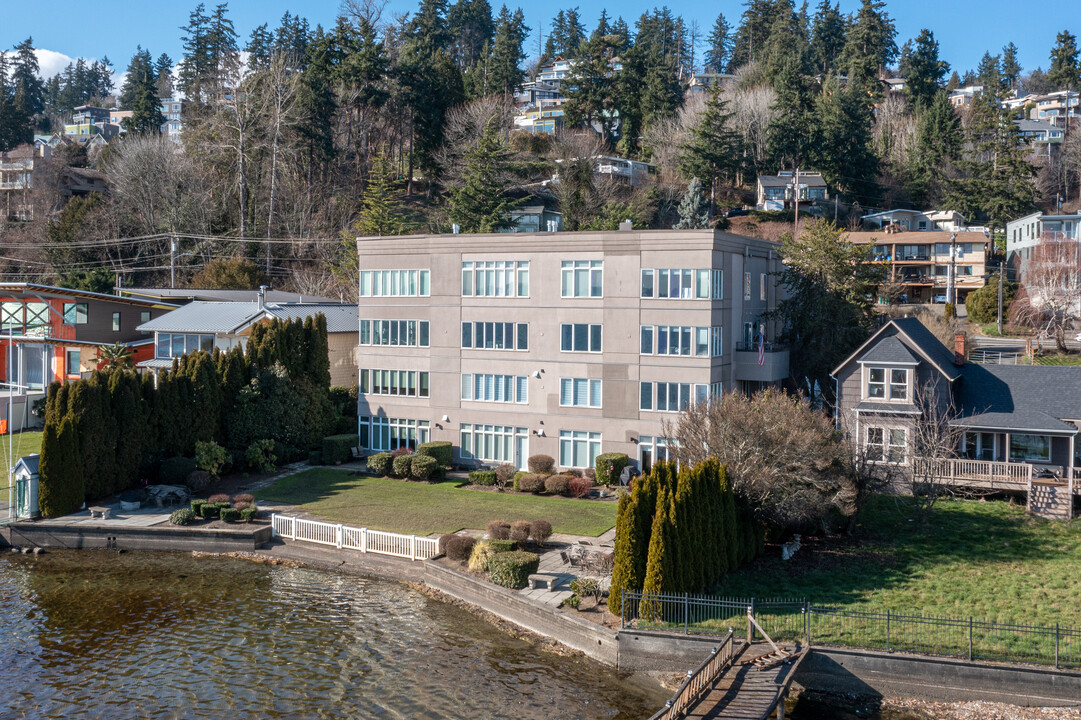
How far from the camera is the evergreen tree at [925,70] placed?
104 meters

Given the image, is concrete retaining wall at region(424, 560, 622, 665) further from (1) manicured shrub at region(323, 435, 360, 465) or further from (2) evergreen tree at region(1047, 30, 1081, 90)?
(2) evergreen tree at region(1047, 30, 1081, 90)

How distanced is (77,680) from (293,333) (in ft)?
83.3

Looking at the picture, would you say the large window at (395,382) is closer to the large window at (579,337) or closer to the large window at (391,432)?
the large window at (391,432)

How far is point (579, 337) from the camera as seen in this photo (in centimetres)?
4141

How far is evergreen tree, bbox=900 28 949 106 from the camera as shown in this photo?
10388 cm

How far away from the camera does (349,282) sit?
69812 mm

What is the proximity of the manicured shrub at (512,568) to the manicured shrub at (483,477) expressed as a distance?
12659 mm

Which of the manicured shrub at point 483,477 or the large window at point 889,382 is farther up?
the large window at point 889,382

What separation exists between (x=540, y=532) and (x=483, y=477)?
1022 cm

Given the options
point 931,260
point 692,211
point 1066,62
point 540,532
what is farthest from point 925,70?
point 540,532

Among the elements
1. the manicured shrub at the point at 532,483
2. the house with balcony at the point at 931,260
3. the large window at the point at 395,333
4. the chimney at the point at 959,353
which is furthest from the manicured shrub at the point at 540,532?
the house with balcony at the point at 931,260

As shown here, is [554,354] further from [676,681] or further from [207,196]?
[207,196]

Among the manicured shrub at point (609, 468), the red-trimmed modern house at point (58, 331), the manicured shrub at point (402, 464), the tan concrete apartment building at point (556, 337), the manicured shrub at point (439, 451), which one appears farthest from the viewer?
the red-trimmed modern house at point (58, 331)

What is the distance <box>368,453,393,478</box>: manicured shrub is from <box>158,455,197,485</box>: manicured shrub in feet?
26.4
